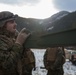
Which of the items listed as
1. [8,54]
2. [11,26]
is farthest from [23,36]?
[11,26]

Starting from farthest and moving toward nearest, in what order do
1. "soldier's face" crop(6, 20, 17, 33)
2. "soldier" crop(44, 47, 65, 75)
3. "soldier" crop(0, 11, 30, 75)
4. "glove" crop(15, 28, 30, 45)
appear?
"soldier" crop(44, 47, 65, 75) → "soldier's face" crop(6, 20, 17, 33) → "soldier" crop(0, 11, 30, 75) → "glove" crop(15, 28, 30, 45)

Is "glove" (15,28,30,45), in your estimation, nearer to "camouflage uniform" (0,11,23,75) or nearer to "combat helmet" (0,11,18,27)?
"camouflage uniform" (0,11,23,75)

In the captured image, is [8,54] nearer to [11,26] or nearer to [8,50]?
[8,50]

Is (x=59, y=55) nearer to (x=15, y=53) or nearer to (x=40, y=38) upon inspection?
(x=15, y=53)

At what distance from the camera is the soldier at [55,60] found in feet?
30.3

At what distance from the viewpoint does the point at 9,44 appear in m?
3.73

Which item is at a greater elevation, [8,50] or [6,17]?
[6,17]

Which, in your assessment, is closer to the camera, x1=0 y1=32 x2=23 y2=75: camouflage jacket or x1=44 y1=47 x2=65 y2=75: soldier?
x1=0 y1=32 x2=23 y2=75: camouflage jacket

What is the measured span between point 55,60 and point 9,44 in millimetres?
5659

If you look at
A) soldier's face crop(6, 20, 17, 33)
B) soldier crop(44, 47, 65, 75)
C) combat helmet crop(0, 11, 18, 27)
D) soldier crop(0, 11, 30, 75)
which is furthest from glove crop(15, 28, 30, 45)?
soldier crop(44, 47, 65, 75)

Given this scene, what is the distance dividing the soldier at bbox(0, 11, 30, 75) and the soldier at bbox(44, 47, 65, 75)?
5425mm

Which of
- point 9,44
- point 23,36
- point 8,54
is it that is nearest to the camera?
point 23,36

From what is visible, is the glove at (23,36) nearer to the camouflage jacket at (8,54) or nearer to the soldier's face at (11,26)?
the camouflage jacket at (8,54)

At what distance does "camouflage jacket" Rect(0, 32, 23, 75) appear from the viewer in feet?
11.5
